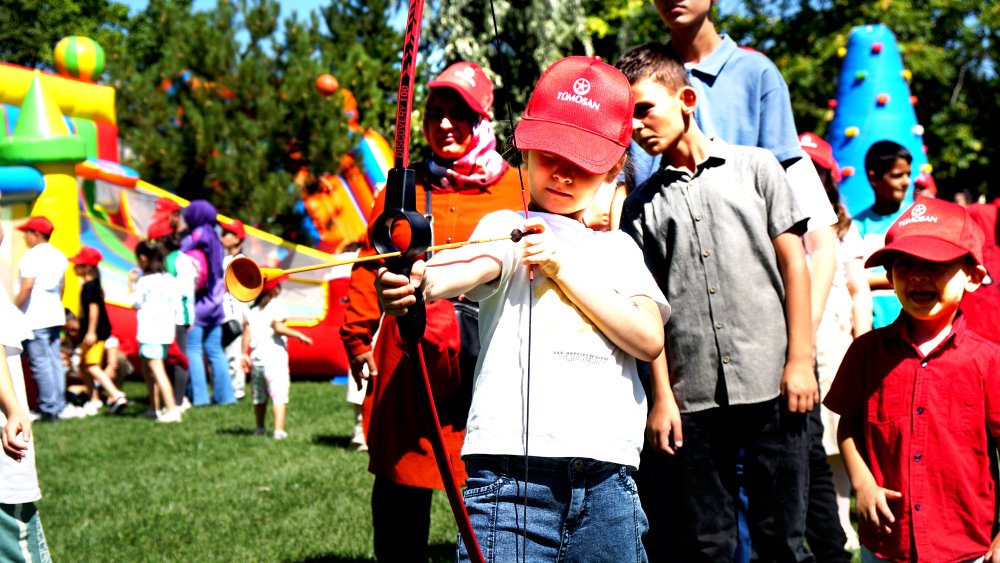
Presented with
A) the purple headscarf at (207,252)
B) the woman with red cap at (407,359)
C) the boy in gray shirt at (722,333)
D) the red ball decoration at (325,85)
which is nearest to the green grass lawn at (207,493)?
the purple headscarf at (207,252)

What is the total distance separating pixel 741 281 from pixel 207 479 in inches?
195

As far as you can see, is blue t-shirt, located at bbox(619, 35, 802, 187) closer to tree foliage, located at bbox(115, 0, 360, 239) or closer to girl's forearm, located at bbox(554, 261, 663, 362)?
girl's forearm, located at bbox(554, 261, 663, 362)

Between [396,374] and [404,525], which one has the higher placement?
[396,374]

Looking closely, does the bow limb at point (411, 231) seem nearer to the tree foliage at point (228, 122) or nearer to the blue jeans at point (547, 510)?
the blue jeans at point (547, 510)

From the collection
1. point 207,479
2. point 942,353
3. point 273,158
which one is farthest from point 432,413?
point 273,158

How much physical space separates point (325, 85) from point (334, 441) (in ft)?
29.4

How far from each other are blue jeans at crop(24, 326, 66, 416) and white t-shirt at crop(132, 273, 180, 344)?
0.74 m

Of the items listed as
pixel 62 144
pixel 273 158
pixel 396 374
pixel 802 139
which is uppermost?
pixel 273 158

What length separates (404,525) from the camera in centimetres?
378

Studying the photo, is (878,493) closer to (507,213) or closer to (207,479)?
(507,213)

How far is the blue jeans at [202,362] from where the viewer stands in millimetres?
11133

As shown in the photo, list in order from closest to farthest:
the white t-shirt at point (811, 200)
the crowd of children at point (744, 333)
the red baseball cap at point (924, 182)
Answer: the crowd of children at point (744, 333) < the white t-shirt at point (811, 200) < the red baseball cap at point (924, 182)

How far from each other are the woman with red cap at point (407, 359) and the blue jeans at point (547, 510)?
3.51 ft

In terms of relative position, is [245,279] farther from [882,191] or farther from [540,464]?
[882,191]
